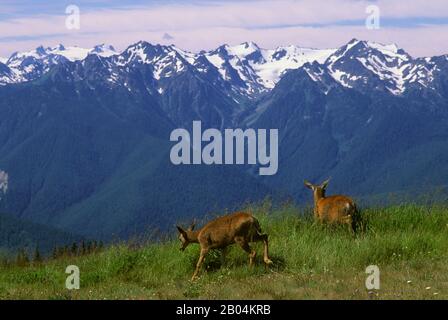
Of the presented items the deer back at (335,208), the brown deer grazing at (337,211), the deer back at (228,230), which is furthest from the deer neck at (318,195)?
the deer back at (228,230)

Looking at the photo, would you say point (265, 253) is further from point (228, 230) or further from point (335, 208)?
point (335, 208)

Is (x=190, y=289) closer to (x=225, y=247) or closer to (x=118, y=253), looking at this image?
(x=225, y=247)

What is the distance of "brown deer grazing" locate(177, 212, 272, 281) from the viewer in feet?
46.5

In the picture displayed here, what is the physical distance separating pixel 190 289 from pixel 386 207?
7.62 meters

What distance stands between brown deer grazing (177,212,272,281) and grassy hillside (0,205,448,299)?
0.41 m

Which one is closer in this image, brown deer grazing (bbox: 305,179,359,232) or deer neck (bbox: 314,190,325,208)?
brown deer grazing (bbox: 305,179,359,232)

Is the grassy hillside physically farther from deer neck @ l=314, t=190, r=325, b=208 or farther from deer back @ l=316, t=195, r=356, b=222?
deer neck @ l=314, t=190, r=325, b=208

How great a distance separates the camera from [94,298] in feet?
41.3

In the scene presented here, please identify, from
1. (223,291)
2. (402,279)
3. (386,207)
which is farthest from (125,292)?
(386,207)

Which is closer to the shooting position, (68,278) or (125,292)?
(125,292)

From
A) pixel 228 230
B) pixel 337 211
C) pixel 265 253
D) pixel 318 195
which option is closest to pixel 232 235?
pixel 228 230

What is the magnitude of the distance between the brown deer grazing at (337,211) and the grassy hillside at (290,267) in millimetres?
255

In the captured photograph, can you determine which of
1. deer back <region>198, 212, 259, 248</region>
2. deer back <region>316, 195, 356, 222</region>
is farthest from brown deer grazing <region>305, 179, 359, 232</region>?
deer back <region>198, 212, 259, 248</region>

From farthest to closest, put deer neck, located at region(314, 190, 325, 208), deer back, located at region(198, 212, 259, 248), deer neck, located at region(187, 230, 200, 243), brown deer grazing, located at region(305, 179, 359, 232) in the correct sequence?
deer neck, located at region(314, 190, 325, 208) → brown deer grazing, located at region(305, 179, 359, 232) → deer neck, located at region(187, 230, 200, 243) → deer back, located at region(198, 212, 259, 248)
